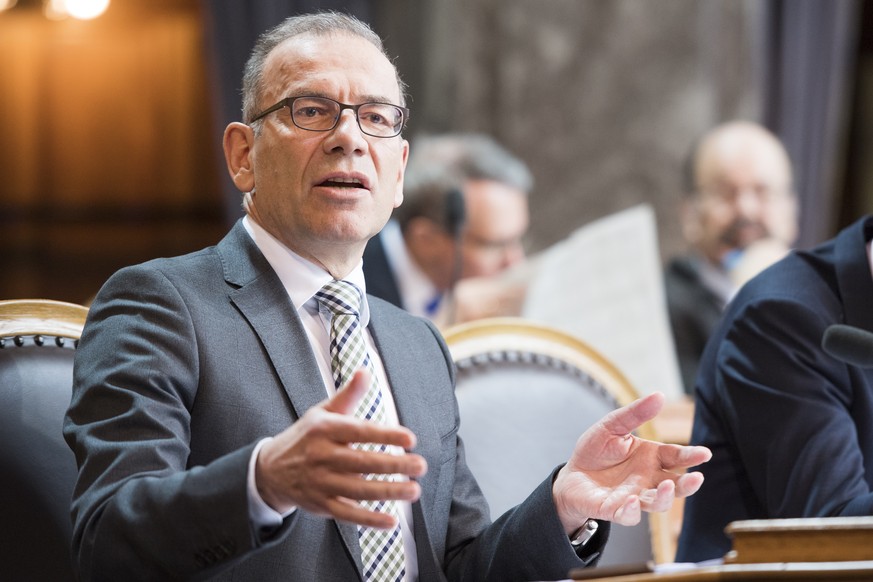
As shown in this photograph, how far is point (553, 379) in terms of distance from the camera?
5.62ft

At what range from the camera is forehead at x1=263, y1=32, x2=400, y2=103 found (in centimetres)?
146

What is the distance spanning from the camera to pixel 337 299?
147cm

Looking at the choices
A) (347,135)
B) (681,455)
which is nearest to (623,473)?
(681,455)

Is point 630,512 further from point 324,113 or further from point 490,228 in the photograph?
point 490,228

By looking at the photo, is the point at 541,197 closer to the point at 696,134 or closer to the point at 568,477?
the point at 696,134

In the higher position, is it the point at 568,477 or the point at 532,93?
the point at 532,93

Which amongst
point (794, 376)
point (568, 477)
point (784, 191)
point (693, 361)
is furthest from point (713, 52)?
point (568, 477)

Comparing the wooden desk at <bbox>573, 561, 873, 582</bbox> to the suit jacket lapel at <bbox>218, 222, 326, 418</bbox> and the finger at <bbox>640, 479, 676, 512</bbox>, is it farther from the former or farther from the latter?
the suit jacket lapel at <bbox>218, 222, 326, 418</bbox>

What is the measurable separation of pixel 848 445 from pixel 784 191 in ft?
9.69

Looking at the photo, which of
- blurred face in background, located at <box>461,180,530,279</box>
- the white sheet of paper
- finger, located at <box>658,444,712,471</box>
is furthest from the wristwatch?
blurred face in background, located at <box>461,180,530,279</box>

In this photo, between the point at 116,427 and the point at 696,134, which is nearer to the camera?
the point at 116,427

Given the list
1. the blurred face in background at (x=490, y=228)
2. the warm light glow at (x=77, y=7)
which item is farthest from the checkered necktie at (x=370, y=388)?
the warm light glow at (x=77, y=7)

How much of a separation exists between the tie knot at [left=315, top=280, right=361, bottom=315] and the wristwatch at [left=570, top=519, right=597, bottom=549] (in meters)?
0.38

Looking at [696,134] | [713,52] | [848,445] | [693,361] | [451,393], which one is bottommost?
[693,361]
